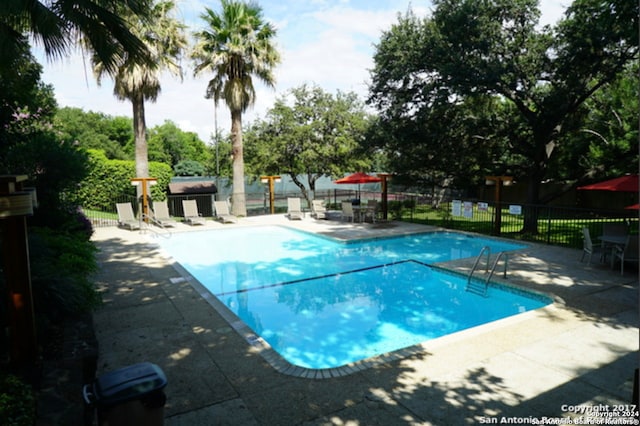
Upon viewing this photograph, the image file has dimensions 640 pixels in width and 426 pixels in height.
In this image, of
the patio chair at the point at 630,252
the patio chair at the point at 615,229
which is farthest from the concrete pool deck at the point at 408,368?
the patio chair at the point at 615,229

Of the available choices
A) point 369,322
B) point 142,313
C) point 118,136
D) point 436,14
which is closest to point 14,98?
point 142,313

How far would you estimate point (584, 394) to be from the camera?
12.4 feet

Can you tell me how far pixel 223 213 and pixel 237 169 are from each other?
308 cm

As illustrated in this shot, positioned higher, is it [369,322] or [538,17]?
[538,17]

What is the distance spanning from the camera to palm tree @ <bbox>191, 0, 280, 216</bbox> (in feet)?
60.4

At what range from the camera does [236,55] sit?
18594mm

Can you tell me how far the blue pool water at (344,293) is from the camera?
22.0 ft

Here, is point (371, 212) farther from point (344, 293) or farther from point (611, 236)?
point (611, 236)

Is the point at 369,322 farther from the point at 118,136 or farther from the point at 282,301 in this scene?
the point at 118,136

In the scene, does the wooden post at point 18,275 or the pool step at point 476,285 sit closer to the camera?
the wooden post at point 18,275

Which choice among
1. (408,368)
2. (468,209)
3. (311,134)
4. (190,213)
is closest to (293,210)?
(190,213)

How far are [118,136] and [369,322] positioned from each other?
5343 centimetres

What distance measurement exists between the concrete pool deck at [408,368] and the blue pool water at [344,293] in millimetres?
1260

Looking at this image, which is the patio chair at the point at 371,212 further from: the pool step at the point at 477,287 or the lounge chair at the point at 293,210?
the pool step at the point at 477,287
